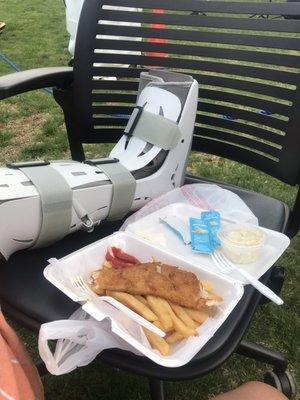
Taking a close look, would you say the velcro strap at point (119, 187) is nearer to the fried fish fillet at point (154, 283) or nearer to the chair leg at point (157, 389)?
the fried fish fillet at point (154, 283)

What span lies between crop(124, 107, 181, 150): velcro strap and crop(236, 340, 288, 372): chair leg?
22.0 inches

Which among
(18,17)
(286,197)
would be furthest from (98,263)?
(18,17)

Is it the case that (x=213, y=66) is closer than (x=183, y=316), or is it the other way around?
(x=183, y=316)

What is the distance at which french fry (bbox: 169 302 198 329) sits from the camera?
2.59 feet

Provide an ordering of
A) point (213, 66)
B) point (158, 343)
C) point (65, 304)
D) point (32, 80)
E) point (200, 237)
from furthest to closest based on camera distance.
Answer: point (213, 66) → point (32, 80) → point (200, 237) → point (65, 304) → point (158, 343)

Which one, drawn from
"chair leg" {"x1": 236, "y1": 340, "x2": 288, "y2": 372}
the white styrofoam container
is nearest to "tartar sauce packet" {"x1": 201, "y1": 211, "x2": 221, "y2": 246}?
the white styrofoam container

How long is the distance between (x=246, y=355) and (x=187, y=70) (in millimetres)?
781

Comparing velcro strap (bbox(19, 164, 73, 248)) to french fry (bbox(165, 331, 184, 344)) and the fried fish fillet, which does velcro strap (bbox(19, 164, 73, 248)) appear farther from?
french fry (bbox(165, 331, 184, 344))

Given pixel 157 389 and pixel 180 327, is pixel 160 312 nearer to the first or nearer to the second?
pixel 180 327

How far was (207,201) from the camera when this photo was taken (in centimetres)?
121

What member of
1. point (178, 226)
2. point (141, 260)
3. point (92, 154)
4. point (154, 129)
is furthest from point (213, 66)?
point (92, 154)

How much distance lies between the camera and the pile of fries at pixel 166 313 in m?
0.77

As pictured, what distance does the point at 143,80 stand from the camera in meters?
1.28

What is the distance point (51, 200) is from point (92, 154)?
1.58 m
